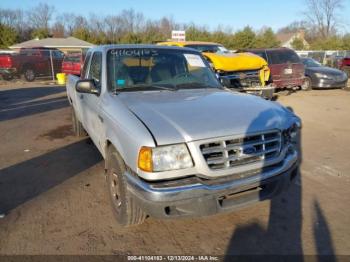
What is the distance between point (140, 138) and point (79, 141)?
14.5 feet

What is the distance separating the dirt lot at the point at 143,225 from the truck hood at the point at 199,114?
44.2 inches

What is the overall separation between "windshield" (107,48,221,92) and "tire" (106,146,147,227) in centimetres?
101

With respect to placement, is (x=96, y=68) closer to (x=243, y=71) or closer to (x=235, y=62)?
(x=235, y=62)

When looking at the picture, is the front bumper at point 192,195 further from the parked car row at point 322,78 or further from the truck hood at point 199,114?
the parked car row at point 322,78

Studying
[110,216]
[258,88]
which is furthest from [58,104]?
[110,216]

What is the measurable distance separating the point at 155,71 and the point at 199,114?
144cm

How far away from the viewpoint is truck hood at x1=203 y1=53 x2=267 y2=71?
955cm

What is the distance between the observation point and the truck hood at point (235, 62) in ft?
31.3

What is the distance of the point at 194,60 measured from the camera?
480 centimetres

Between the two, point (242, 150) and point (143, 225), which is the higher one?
point (242, 150)

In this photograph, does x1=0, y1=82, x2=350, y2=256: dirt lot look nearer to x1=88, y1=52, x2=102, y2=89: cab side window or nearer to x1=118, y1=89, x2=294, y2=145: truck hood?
x1=118, y1=89, x2=294, y2=145: truck hood

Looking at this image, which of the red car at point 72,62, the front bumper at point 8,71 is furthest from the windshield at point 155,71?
the front bumper at point 8,71

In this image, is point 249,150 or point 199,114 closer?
point 249,150

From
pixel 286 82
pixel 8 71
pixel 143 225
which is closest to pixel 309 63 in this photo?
pixel 286 82
